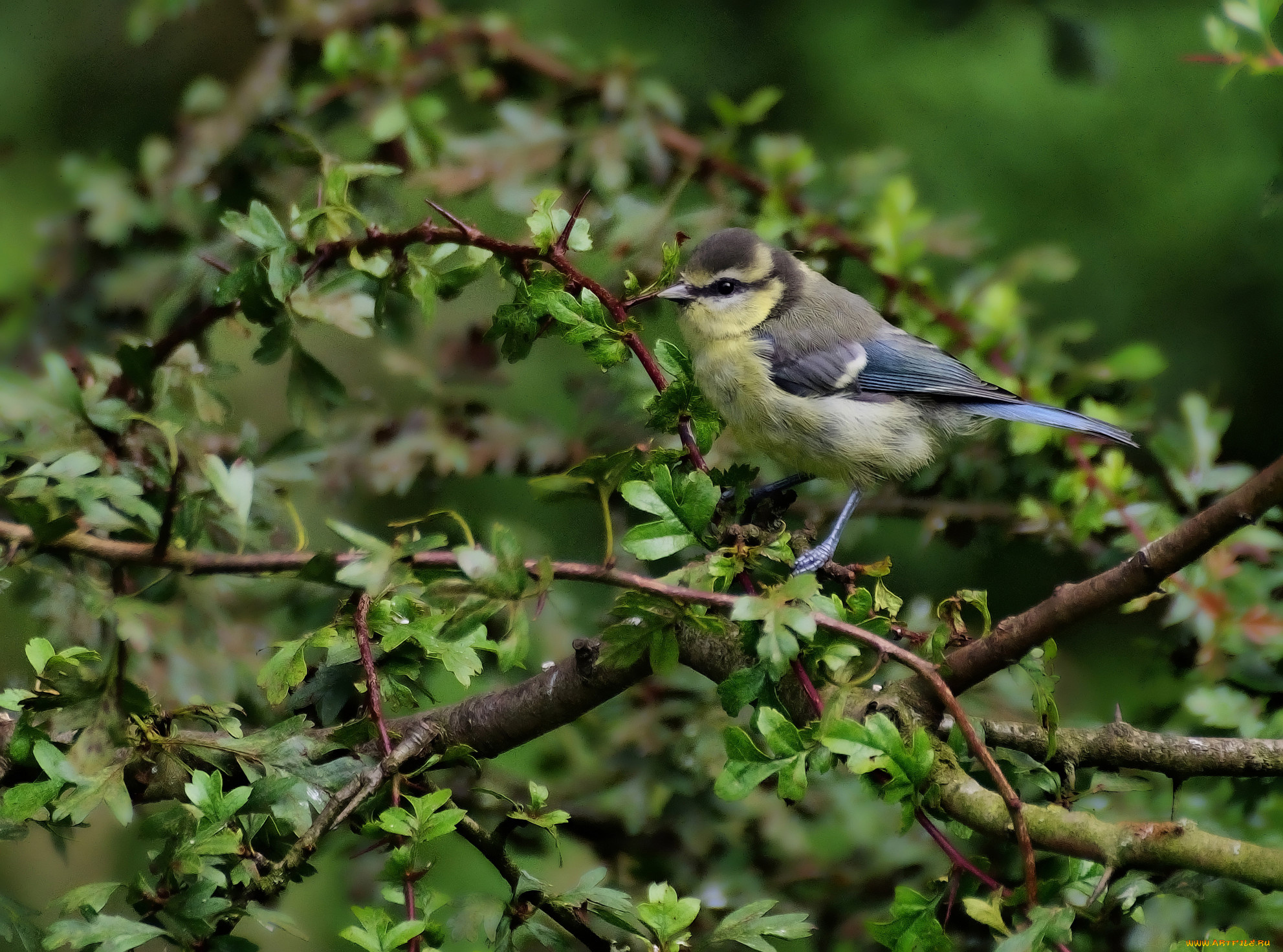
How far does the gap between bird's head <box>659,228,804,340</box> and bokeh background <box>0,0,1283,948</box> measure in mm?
943

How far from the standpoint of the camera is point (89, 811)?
123 cm

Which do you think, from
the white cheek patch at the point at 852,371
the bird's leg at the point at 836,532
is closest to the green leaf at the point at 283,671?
the bird's leg at the point at 836,532

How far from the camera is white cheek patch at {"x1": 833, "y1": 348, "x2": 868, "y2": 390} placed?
2.86 metres

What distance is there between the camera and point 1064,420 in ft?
7.98

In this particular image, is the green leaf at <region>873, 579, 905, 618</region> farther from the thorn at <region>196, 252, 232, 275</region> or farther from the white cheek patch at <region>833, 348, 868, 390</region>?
the white cheek patch at <region>833, 348, 868, 390</region>

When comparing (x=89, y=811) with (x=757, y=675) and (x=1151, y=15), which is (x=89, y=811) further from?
(x=1151, y=15)

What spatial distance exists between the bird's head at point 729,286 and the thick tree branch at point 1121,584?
155 centimetres

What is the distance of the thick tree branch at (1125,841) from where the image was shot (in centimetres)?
111

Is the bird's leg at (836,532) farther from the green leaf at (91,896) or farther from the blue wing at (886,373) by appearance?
the green leaf at (91,896)

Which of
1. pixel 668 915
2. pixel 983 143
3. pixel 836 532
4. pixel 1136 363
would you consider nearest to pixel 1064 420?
pixel 1136 363

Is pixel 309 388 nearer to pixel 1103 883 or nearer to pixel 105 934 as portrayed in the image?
pixel 105 934

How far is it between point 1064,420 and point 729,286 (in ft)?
2.78

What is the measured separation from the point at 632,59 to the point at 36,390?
156 centimetres

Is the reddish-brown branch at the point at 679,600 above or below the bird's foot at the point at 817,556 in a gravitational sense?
above
